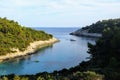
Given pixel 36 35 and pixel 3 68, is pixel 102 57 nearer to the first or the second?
pixel 3 68

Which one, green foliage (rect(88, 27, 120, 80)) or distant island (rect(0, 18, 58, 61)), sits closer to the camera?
green foliage (rect(88, 27, 120, 80))

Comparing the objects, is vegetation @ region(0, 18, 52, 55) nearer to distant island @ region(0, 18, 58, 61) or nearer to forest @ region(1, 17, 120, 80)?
distant island @ region(0, 18, 58, 61)

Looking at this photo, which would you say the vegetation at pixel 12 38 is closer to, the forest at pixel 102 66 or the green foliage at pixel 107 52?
the green foliage at pixel 107 52

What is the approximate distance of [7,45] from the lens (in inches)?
2594

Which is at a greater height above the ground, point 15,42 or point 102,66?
point 102,66

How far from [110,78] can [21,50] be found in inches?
1737

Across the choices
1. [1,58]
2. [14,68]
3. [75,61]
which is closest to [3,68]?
[14,68]

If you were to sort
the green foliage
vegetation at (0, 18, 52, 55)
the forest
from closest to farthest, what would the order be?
the forest → the green foliage → vegetation at (0, 18, 52, 55)

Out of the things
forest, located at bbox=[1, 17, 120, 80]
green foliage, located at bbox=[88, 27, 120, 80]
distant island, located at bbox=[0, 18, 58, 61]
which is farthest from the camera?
distant island, located at bbox=[0, 18, 58, 61]

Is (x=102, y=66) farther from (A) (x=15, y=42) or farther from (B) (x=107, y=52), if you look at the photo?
(A) (x=15, y=42)

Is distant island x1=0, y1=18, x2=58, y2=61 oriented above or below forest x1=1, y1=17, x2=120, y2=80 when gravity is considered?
below

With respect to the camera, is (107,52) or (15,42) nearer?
(107,52)

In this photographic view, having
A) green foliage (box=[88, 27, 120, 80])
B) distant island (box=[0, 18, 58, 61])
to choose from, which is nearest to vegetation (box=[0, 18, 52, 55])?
distant island (box=[0, 18, 58, 61])

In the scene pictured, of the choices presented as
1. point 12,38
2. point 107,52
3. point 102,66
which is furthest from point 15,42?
point 102,66
